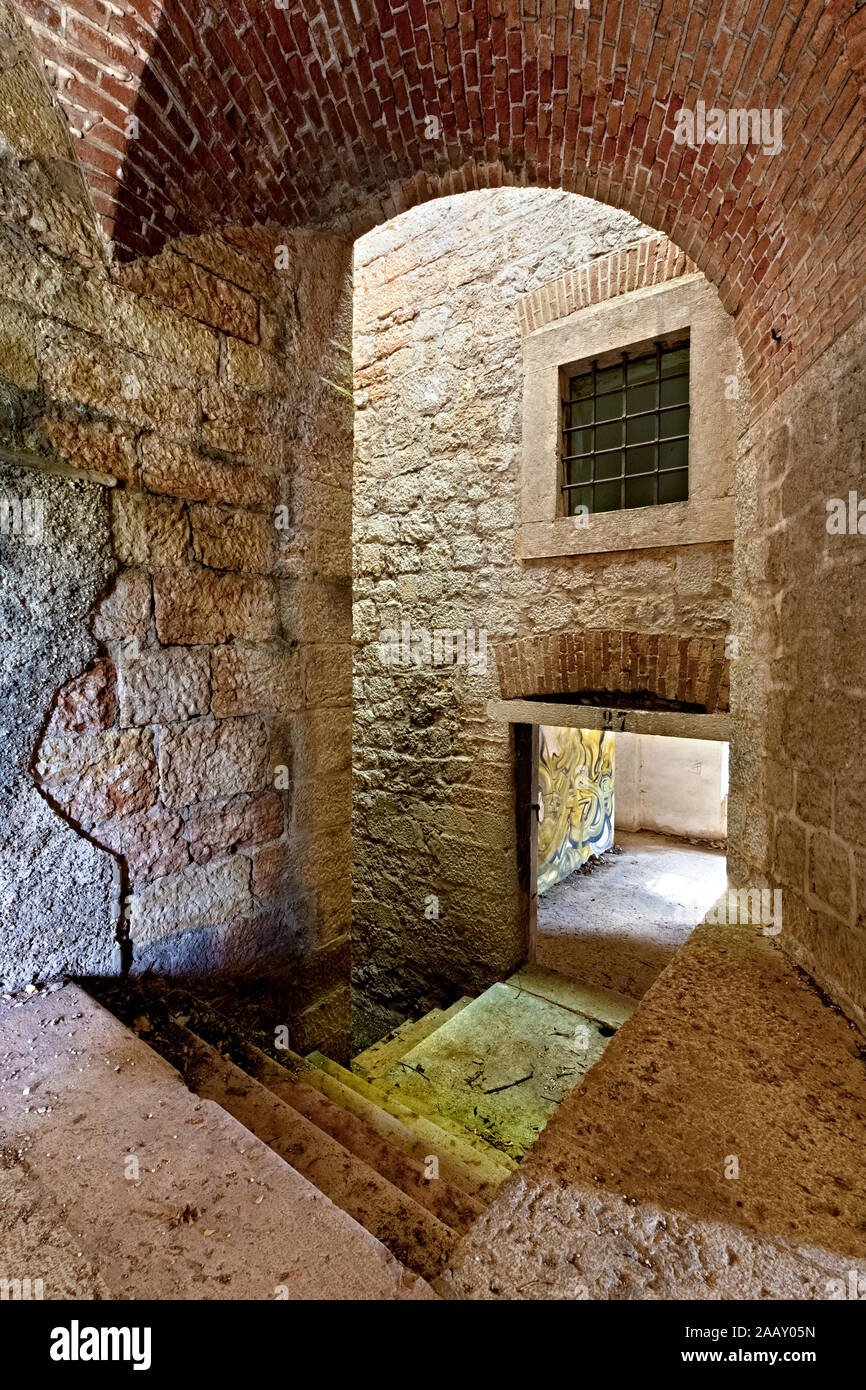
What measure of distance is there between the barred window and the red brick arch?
778mm

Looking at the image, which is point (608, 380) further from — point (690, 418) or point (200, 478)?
point (200, 478)

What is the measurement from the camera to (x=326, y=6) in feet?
5.17

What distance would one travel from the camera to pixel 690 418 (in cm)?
309

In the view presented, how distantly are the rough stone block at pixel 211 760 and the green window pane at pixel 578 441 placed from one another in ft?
8.68

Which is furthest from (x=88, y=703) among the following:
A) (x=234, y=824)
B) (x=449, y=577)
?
(x=449, y=577)

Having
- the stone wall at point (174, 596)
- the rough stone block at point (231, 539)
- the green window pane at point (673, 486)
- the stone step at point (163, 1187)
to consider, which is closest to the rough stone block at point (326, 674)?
the stone wall at point (174, 596)

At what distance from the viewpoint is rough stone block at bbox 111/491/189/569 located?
1665mm

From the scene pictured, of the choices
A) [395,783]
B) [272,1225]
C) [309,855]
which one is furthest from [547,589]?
[272,1225]

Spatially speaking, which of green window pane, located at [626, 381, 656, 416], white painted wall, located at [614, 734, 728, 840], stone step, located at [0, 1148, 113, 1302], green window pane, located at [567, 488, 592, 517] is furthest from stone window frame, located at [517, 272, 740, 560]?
white painted wall, located at [614, 734, 728, 840]

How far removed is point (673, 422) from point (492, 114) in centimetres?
178

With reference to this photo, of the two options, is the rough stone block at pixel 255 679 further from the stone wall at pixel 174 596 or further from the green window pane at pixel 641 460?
the green window pane at pixel 641 460

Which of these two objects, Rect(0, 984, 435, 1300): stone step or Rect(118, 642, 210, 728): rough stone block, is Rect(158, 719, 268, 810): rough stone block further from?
Rect(0, 984, 435, 1300): stone step

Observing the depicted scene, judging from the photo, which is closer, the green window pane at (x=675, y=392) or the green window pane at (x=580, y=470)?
the green window pane at (x=675, y=392)

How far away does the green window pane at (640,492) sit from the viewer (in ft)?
10.9
